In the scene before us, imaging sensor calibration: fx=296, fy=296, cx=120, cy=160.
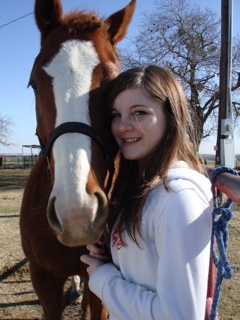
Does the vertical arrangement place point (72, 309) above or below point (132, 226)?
below

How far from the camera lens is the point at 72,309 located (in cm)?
346

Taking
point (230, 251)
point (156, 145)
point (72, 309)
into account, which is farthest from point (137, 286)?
point (230, 251)

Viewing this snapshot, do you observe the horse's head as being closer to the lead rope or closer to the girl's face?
the girl's face

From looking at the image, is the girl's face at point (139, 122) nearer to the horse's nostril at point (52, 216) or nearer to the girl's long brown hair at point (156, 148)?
the girl's long brown hair at point (156, 148)

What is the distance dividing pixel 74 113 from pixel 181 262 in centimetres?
85

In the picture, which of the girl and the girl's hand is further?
the girl's hand

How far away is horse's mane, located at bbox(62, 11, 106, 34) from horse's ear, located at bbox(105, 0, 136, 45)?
19cm

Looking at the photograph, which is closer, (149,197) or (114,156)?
(149,197)

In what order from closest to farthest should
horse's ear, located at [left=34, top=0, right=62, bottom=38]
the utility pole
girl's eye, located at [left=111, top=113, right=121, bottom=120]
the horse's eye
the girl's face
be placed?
1. the girl's face
2. girl's eye, located at [left=111, top=113, right=121, bottom=120]
3. the horse's eye
4. horse's ear, located at [left=34, top=0, right=62, bottom=38]
5. the utility pole

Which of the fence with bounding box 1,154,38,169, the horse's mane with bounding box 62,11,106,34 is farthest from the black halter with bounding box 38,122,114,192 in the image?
the fence with bounding box 1,154,38,169

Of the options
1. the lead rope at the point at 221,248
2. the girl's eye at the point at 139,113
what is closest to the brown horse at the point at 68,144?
the girl's eye at the point at 139,113

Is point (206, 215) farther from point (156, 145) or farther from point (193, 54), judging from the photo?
point (193, 54)

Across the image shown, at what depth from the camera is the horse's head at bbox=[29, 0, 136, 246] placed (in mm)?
1195

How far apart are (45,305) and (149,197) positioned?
1.78 metres
